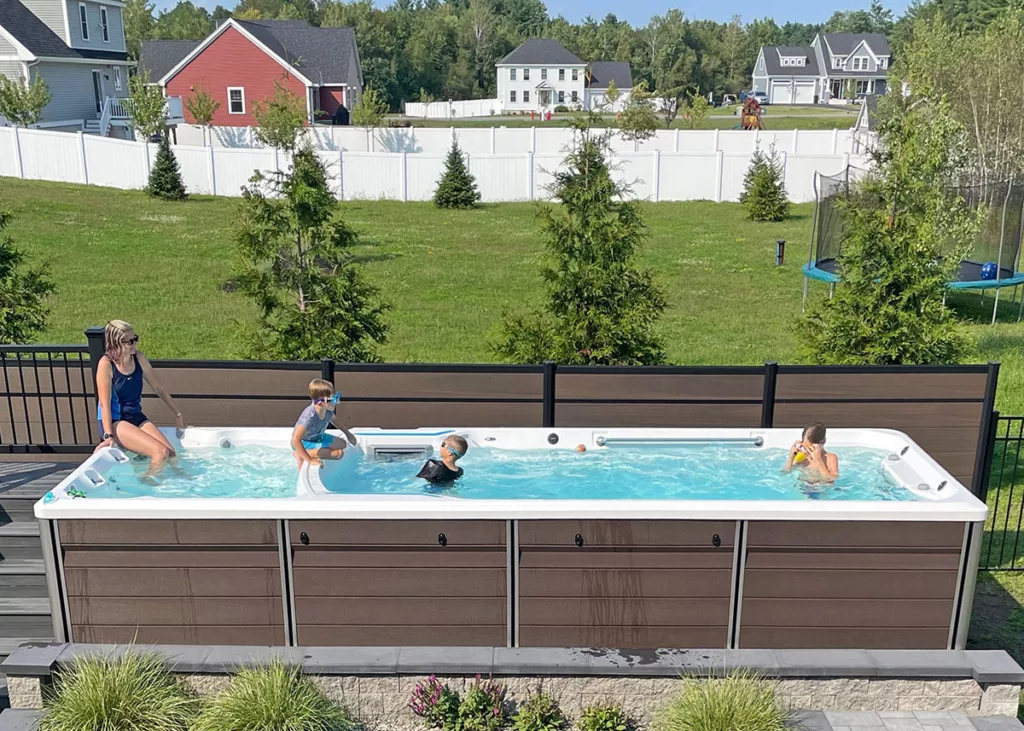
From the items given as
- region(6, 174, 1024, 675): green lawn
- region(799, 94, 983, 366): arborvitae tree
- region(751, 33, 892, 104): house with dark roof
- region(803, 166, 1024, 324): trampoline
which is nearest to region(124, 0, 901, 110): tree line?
region(751, 33, 892, 104): house with dark roof

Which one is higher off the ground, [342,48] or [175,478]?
[342,48]

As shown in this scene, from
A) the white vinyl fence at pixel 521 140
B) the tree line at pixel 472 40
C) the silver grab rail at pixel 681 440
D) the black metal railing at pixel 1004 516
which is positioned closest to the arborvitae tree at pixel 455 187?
the white vinyl fence at pixel 521 140

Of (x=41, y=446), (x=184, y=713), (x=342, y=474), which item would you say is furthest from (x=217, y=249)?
(x=184, y=713)

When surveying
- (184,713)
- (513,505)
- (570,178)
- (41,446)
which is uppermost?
(570,178)

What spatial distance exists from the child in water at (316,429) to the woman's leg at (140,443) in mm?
958

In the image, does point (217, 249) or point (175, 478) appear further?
point (217, 249)

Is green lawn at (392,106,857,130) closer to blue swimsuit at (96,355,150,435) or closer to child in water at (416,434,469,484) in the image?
child in water at (416,434,469,484)

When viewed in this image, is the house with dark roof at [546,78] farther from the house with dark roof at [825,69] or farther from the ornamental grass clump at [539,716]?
the ornamental grass clump at [539,716]

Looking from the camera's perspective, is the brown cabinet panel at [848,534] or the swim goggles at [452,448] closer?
the brown cabinet panel at [848,534]

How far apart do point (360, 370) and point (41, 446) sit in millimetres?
2791

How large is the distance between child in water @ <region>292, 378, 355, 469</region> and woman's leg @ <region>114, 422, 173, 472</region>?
96 cm

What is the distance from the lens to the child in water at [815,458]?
6.58 meters

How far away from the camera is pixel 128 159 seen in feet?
84.0

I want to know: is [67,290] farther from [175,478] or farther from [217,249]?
[175,478]
